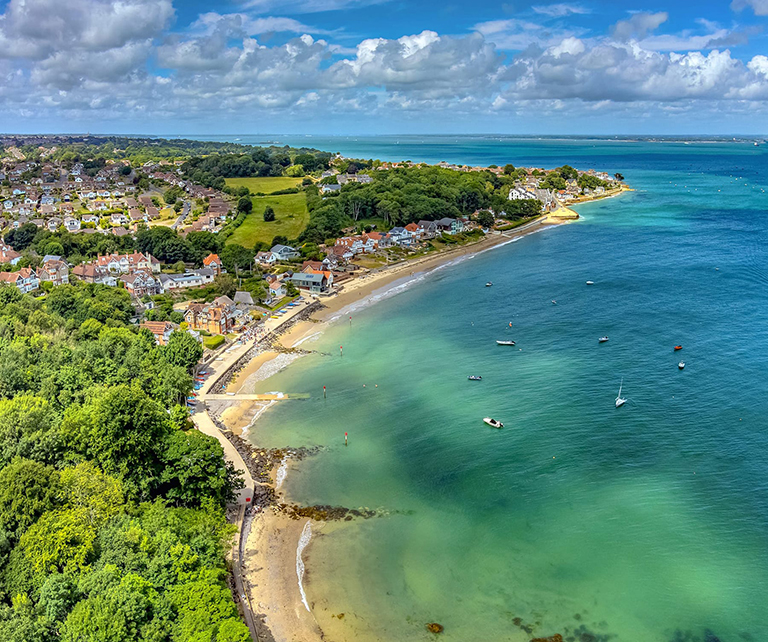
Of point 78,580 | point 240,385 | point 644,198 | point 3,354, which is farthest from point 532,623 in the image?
point 644,198

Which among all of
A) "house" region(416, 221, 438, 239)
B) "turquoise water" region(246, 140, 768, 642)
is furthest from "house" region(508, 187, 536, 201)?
"turquoise water" region(246, 140, 768, 642)

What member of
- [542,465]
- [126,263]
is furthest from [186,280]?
[542,465]

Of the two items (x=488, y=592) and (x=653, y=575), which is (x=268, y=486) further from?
(x=653, y=575)

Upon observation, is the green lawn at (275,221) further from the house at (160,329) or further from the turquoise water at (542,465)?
the house at (160,329)

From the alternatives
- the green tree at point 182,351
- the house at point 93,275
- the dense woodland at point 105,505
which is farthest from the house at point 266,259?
the dense woodland at point 105,505

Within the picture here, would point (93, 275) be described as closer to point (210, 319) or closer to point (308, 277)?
point (210, 319)

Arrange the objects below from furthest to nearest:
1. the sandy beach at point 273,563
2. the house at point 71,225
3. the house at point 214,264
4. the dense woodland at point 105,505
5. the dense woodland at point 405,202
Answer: the house at point 71,225, the dense woodland at point 405,202, the house at point 214,264, the sandy beach at point 273,563, the dense woodland at point 105,505
